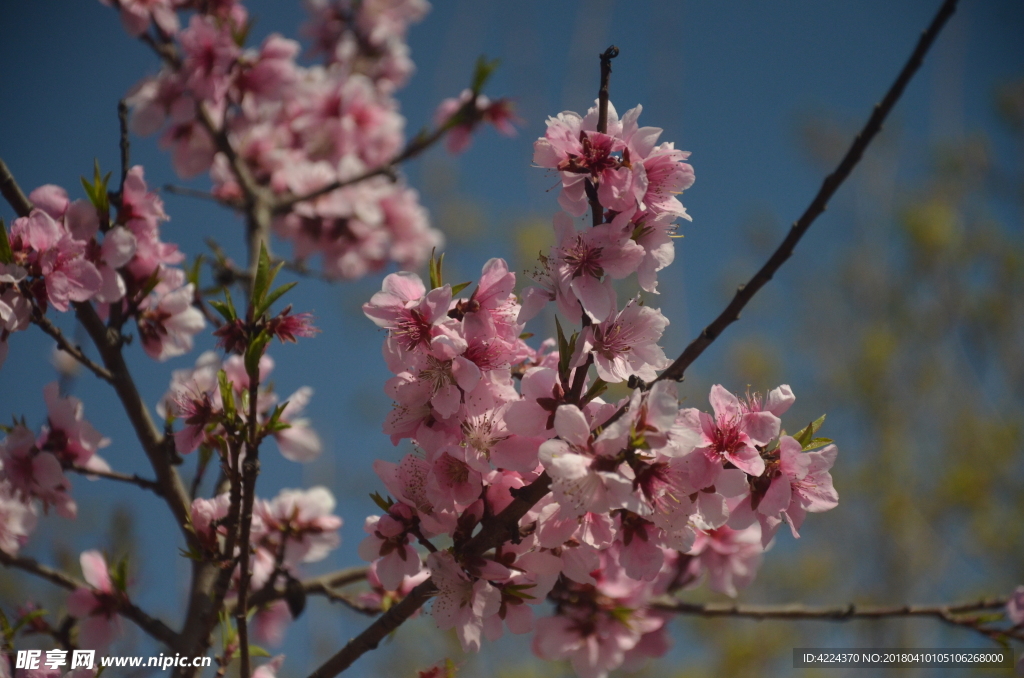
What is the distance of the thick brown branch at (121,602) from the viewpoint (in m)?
1.79

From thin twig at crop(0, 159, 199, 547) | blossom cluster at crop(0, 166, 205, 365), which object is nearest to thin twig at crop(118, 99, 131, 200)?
blossom cluster at crop(0, 166, 205, 365)

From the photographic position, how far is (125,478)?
1.88 meters

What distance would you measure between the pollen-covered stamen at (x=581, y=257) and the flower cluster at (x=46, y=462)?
4.82 ft

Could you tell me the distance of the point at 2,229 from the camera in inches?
59.3

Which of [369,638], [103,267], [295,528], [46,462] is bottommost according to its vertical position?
[369,638]

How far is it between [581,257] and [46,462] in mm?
1525

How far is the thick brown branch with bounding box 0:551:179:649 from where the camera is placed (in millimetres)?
1793

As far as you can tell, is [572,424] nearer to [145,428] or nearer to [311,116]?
[145,428]

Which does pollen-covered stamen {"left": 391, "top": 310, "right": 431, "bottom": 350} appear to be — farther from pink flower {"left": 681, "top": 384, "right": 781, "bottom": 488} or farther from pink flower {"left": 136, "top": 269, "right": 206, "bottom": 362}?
pink flower {"left": 136, "top": 269, "right": 206, "bottom": 362}

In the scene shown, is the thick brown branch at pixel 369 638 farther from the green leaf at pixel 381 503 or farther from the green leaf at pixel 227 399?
the green leaf at pixel 227 399

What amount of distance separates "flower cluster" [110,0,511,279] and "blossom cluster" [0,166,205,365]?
112cm

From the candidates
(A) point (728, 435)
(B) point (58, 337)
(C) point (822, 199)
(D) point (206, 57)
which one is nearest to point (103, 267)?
(B) point (58, 337)

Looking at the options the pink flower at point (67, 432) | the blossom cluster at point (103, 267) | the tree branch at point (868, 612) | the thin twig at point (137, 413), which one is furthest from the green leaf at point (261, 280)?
the tree branch at point (868, 612)

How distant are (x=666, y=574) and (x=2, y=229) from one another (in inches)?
77.3
